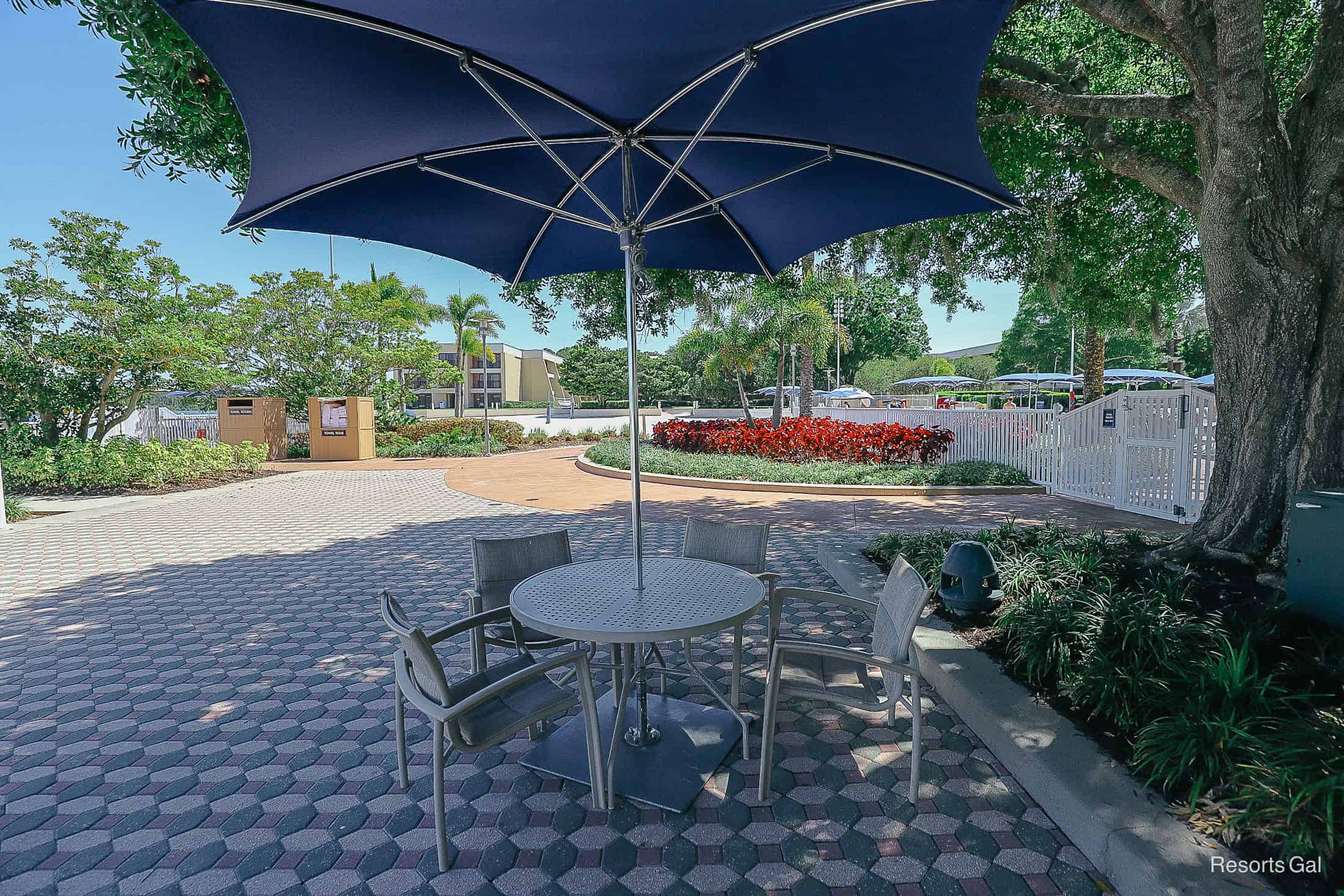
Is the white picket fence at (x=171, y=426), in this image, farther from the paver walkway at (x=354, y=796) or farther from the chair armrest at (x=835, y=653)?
the chair armrest at (x=835, y=653)

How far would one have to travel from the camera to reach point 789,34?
2.21m

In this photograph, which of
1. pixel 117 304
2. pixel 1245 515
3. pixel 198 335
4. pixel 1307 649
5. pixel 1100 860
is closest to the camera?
pixel 1100 860

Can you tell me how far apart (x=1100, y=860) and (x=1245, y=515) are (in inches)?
145

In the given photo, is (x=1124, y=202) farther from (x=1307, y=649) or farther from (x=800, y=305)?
(x=800, y=305)

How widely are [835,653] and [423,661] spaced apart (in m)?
1.67

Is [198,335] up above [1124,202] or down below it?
below

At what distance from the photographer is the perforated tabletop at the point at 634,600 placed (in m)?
2.43

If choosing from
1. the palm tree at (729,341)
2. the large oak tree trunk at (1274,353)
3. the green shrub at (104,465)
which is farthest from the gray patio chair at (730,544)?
the palm tree at (729,341)

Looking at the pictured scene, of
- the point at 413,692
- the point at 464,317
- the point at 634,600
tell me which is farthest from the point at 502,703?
the point at 464,317

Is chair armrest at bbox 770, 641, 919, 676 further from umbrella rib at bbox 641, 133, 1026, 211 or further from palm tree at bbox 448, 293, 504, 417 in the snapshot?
palm tree at bbox 448, 293, 504, 417

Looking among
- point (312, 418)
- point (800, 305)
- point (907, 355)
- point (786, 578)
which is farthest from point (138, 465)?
point (907, 355)

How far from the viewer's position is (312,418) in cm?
1930

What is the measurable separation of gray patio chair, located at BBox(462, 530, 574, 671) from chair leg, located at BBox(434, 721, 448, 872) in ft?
3.11

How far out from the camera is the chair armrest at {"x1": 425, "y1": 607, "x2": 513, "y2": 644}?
2670 millimetres
